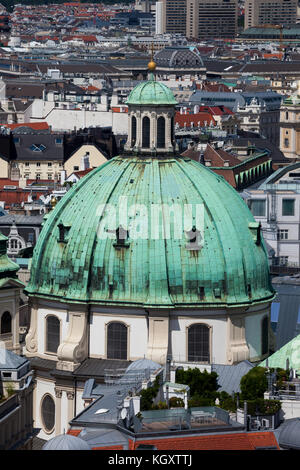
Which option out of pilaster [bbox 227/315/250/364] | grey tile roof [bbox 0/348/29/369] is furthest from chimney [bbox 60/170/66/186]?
grey tile roof [bbox 0/348/29/369]

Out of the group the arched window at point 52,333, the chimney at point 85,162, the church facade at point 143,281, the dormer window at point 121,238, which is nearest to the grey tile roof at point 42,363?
the church facade at point 143,281

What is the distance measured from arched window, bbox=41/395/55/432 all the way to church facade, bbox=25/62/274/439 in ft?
0.12

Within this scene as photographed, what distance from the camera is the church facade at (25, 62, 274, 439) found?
264 ft

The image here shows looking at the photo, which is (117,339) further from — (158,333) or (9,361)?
(9,361)

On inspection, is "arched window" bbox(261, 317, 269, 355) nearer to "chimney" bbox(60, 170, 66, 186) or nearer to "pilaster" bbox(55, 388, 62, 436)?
"pilaster" bbox(55, 388, 62, 436)

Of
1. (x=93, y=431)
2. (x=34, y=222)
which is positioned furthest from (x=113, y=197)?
(x=34, y=222)

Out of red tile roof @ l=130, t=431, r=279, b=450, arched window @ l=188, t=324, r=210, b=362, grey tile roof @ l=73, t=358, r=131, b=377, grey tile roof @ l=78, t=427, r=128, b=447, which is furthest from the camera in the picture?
A: arched window @ l=188, t=324, r=210, b=362

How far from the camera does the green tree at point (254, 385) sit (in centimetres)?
7050

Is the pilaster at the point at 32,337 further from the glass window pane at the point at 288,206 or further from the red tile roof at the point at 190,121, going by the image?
the red tile roof at the point at 190,121

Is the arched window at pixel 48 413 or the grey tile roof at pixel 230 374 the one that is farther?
the arched window at pixel 48 413

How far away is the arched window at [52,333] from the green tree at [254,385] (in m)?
11.5

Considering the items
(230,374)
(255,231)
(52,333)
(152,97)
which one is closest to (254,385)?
(230,374)

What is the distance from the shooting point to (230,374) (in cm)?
7844

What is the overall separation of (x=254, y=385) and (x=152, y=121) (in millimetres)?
16110
